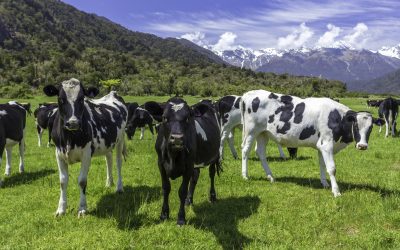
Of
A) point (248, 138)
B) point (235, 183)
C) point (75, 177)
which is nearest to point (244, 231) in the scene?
point (235, 183)

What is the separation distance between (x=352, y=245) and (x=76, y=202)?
242 inches

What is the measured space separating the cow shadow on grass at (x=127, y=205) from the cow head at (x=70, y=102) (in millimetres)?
2077

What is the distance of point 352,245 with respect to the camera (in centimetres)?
714

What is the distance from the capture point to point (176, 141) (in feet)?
22.8

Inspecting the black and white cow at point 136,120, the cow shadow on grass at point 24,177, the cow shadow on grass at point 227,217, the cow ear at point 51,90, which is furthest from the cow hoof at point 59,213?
the black and white cow at point 136,120

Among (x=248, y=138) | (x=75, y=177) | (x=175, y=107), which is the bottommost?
(x=75, y=177)

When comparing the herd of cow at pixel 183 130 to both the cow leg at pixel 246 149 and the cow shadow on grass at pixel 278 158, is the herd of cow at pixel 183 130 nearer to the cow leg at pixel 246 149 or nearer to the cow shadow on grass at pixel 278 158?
the cow leg at pixel 246 149

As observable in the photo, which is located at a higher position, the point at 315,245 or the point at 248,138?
the point at 248,138

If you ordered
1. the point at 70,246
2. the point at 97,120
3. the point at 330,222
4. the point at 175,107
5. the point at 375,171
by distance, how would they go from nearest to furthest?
the point at 70,246, the point at 175,107, the point at 330,222, the point at 97,120, the point at 375,171

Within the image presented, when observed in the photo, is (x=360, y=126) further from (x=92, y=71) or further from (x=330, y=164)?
(x=92, y=71)

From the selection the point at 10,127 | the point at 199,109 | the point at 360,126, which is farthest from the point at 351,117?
the point at 10,127

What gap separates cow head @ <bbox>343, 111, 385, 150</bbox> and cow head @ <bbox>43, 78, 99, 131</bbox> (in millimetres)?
6495

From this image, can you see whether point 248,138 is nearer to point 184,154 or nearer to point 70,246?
point 184,154

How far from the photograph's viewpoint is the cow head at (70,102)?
25.2 feet
